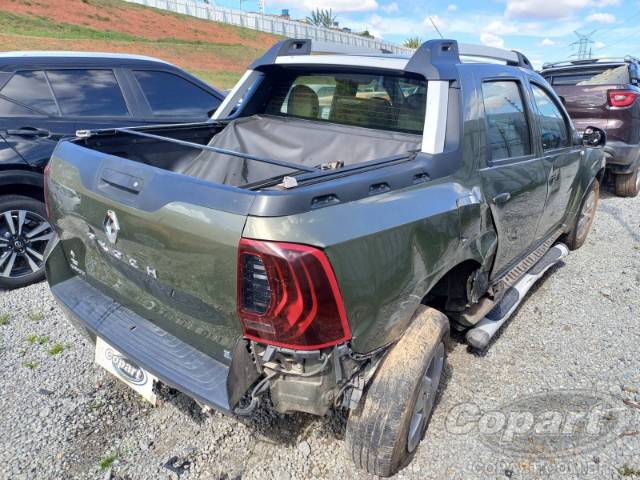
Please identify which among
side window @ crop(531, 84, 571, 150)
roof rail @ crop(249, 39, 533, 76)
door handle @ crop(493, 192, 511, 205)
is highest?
roof rail @ crop(249, 39, 533, 76)

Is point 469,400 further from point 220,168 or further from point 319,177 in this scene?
point 220,168

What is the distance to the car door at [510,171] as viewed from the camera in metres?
2.68

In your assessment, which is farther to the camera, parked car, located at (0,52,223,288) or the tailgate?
parked car, located at (0,52,223,288)

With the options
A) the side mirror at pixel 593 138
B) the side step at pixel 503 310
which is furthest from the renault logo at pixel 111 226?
the side mirror at pixel 593 138

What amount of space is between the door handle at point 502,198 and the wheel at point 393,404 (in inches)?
33.2

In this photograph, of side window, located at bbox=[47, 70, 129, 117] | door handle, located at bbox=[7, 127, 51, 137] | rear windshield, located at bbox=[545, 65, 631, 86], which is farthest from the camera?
rear windshield, located at bbox=[545, 65, 631, 86]

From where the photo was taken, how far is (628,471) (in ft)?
7.39

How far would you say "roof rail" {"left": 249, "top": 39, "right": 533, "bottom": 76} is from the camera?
249cm

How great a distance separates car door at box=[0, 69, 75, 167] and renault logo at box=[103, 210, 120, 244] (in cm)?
244

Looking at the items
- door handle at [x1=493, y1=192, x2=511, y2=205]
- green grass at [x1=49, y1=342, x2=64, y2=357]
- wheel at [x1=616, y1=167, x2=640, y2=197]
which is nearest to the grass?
door handle at [x1=493, y1=192, x2=511, y2=205]

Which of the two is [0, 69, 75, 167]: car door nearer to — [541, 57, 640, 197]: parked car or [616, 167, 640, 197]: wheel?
[541, 57, 640, 197]: parked car

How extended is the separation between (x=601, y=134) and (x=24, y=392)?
15.7 feet

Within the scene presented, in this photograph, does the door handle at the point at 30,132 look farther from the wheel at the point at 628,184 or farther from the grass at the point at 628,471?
the wheel at the point at 628,184

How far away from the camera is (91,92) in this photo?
4.45 meters
